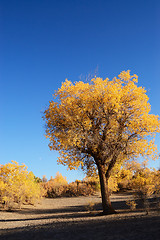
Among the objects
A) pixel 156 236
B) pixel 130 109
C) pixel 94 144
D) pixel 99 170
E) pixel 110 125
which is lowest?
pixel 156 236

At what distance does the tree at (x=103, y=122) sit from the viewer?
15211mm

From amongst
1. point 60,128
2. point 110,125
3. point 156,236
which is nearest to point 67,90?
point 60,128

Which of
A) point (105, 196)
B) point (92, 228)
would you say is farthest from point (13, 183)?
point (92, 228)

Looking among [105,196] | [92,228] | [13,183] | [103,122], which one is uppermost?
[103,122]

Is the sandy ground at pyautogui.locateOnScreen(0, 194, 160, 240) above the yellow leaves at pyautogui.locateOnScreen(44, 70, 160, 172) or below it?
below

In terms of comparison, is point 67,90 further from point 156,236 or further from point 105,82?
point 156,236

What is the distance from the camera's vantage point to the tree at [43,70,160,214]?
1521 cm

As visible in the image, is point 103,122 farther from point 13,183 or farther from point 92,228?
point 13,183

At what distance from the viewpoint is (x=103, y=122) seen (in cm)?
1609

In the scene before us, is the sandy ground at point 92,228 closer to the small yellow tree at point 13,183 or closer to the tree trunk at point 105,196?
the tree trunk at point 105,196

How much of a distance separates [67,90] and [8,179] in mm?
13659

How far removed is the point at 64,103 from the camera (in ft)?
51.8

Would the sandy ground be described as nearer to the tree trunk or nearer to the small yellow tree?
the tree trunk

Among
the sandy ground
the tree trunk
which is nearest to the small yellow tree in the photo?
the sandy ground
